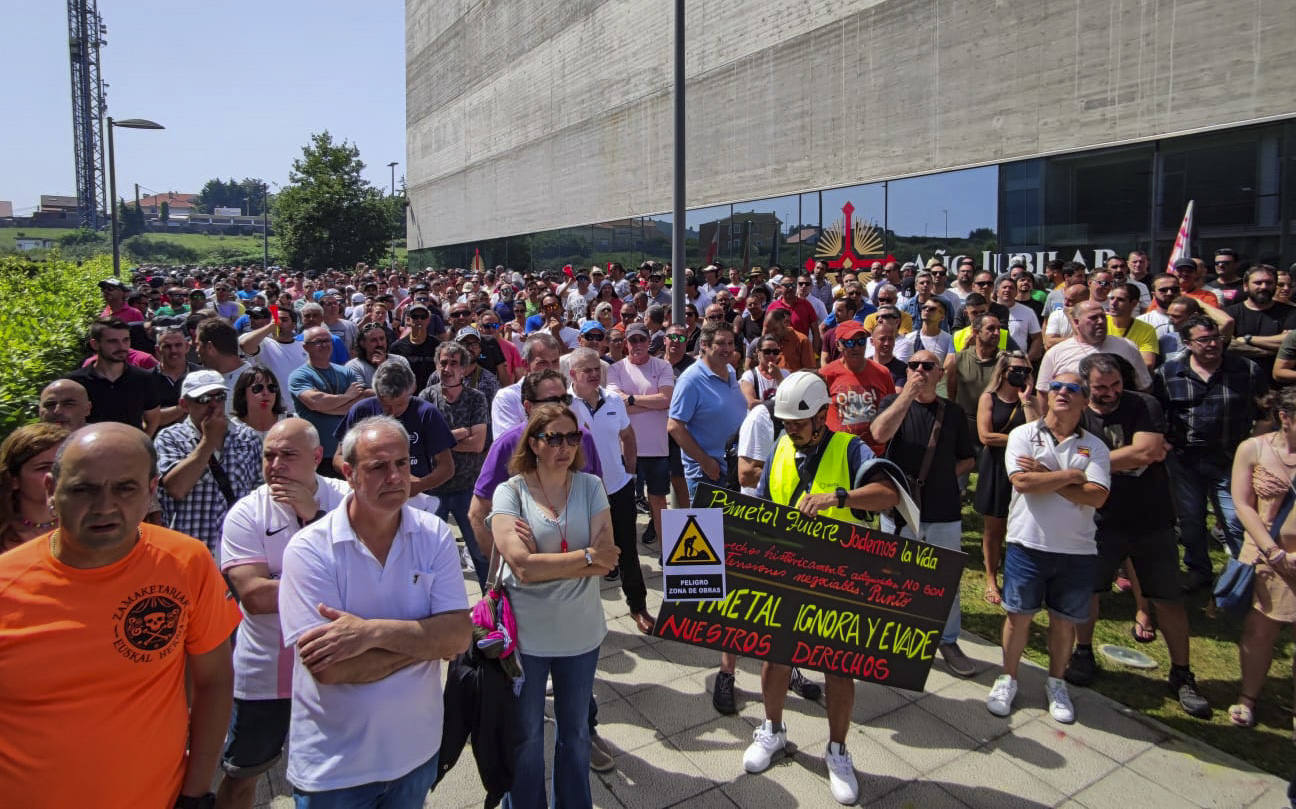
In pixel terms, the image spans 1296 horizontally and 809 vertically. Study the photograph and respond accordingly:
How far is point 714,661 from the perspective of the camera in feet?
17.0

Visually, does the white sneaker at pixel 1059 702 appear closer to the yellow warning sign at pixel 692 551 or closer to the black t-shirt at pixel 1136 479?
the black t-shirt at pixel 1136 479

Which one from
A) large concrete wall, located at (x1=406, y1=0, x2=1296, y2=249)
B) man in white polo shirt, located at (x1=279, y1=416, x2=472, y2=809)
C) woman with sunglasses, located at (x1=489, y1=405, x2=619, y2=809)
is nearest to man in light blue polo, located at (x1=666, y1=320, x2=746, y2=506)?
woman with sunglasses, located at (x1=489, y1=405, x2=619, y2=809)

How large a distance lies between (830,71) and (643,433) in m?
14.2

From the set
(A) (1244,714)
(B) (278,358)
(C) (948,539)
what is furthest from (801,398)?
(B) (278,358)

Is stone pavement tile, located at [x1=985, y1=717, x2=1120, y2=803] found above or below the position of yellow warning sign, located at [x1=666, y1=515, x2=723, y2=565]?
below

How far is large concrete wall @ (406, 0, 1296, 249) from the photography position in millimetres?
11688

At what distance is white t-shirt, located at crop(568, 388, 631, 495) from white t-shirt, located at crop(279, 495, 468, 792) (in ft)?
7.78

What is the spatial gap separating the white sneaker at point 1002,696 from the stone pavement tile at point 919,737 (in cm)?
32

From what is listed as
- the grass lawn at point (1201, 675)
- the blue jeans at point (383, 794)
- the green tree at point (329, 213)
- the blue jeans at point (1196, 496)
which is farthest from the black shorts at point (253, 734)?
the green tree at point (329, 213)

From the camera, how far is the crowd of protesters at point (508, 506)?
2.24 meters

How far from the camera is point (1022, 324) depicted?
8.82 meters

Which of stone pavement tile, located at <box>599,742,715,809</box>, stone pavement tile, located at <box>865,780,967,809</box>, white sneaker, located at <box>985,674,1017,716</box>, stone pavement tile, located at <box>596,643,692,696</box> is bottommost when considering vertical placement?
stone pavement tile, located at <box>865,780,967,809</box>

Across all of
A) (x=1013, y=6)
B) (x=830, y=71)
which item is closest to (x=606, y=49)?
(x=830, y=71)

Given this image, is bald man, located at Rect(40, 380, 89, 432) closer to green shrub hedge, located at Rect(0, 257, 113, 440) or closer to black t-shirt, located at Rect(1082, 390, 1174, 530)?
green shrub hedge, located at Rect(0, 257, 113, 440)
